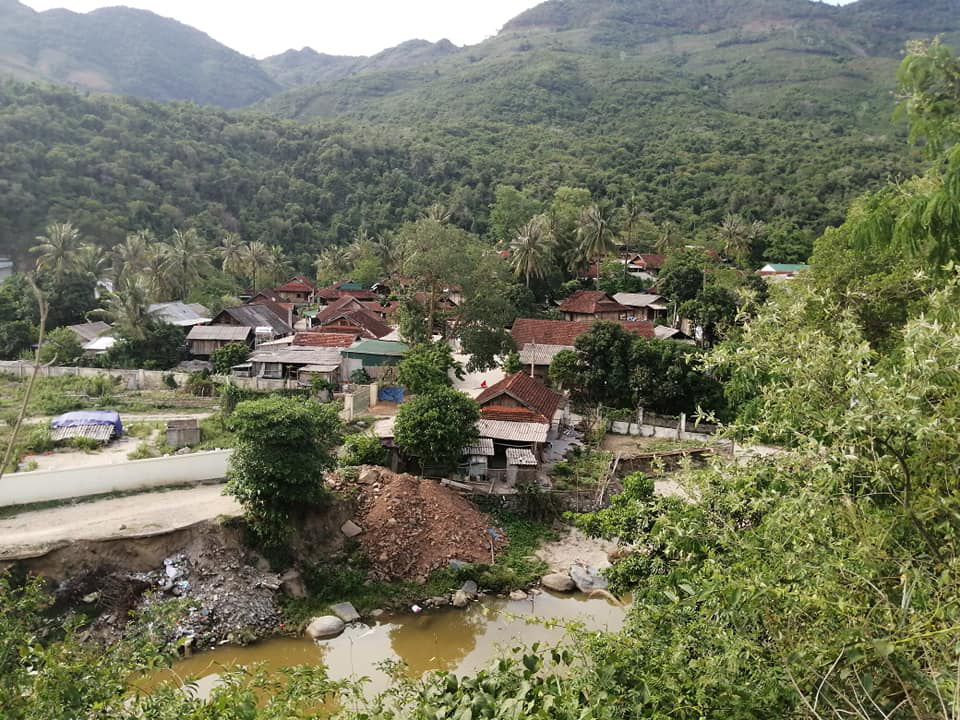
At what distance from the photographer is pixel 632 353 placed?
22.1 meters

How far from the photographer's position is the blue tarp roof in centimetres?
1766

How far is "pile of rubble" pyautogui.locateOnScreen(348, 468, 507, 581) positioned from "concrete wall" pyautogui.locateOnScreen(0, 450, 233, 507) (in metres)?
3.82

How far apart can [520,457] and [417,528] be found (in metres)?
3.77

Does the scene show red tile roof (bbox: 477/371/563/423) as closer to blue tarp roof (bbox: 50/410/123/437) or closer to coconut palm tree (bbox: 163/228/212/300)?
blue tarp roof (bbox: 50/410/123/437)

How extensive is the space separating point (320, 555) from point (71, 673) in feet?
28.6

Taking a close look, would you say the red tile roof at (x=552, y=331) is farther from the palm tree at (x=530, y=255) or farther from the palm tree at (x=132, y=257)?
the palm tree at (x=132, y=257)

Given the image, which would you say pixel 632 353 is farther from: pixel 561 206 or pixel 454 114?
pixel 454 114

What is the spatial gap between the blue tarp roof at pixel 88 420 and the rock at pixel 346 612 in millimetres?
10453

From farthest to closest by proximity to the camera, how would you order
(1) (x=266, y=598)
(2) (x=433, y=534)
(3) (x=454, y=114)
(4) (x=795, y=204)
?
(3) (x=454, y=114)
(4) (x=795, y=204)
(2) (x=433, y=534)
(1) (x=266, y=598)

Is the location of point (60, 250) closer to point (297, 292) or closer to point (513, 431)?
point (297, 292)

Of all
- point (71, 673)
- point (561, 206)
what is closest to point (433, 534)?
point (71, 673)

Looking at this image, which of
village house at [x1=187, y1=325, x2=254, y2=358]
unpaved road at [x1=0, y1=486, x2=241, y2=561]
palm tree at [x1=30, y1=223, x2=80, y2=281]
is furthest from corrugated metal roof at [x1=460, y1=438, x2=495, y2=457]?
palm tree at [x1=30, y1=223, x2=80, y2=281]

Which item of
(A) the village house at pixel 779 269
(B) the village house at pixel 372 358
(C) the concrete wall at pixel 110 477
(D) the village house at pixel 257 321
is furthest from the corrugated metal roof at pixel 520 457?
(A) the village house at pixel 779 269

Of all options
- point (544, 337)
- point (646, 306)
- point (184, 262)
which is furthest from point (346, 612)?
point (184, 262)
